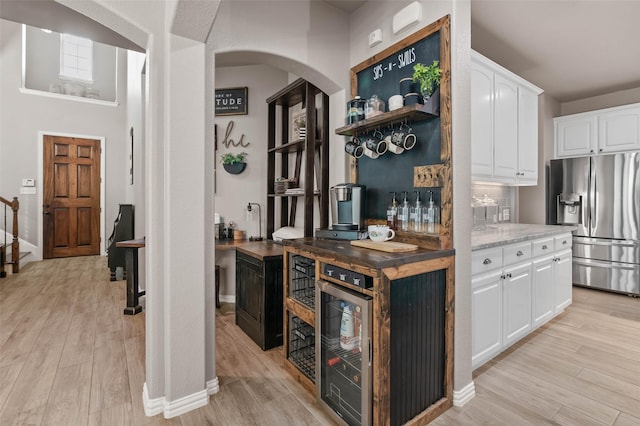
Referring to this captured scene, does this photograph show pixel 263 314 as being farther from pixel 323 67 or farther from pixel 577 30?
pixel 577 30

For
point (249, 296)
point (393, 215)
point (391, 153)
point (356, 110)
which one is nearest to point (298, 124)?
point (356, 110)

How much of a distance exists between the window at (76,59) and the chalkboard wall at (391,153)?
7.52 meters

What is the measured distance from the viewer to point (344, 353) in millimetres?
1837

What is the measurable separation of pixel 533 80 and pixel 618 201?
1.88 metres

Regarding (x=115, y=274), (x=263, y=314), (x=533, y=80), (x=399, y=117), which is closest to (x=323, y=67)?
(x=399, y=117)

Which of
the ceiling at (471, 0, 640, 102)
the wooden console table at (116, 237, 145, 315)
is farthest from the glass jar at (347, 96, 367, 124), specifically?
the wooden console table at (116, 237, 145, 315)

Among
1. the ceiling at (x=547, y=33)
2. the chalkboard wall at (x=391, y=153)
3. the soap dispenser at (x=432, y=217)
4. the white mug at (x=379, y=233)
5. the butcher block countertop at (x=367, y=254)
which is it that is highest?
the ceiling at (x=547, y=33)

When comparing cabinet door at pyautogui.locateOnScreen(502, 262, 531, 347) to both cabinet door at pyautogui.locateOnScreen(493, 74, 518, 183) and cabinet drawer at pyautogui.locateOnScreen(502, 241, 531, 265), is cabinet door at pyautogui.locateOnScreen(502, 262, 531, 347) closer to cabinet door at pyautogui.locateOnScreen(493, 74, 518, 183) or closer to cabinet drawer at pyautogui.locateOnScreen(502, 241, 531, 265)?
cabinet drawer at pyautogui.locateOnScreen(502, 241, 531, 265)

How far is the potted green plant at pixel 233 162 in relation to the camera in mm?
3832

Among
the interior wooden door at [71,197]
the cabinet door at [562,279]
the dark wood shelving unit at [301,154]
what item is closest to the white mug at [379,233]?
the dark wood shelving unit at [301,154]

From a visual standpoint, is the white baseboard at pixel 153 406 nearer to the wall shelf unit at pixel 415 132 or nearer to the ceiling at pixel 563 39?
the wall shelf unit at pixel 415 132

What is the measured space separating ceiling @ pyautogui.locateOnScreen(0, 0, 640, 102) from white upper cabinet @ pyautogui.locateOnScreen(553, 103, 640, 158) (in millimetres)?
427

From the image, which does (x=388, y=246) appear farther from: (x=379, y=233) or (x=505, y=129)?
(x=505, y=129)

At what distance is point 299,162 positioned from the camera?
11.8 feet
